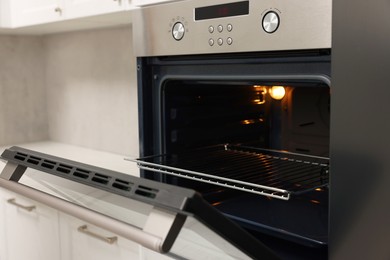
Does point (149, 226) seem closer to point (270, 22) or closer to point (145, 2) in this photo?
point (270, 22)

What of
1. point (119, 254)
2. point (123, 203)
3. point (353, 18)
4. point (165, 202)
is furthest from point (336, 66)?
point (119, 254)

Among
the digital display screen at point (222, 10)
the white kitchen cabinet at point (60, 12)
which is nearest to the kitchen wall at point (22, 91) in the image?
the white kitchen cabinet at point (60, 12)

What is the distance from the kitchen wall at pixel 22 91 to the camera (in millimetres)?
2322

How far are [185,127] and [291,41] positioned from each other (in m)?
0.46

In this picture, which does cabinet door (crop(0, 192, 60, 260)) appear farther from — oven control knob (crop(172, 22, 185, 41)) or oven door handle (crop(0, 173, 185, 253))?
oven control knob (crop(172, 22, 185, 41))

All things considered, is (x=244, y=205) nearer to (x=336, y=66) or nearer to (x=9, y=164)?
(x=336, y=66)

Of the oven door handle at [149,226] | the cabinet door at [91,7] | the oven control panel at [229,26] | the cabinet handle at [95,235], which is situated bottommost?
the cabinet handle at [95,235]

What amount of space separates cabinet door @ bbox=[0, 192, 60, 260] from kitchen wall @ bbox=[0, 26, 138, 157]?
0.55 m

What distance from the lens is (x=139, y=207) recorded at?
32.8 inches

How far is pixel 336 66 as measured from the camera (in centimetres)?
77

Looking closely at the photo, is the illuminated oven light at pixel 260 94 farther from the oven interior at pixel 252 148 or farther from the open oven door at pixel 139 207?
the open oven door at pixel 139 207

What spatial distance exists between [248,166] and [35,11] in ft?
3.54

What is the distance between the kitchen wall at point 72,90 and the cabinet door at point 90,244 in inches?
25.9

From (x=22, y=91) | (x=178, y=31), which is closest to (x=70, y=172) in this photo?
(x=178, y=31)
